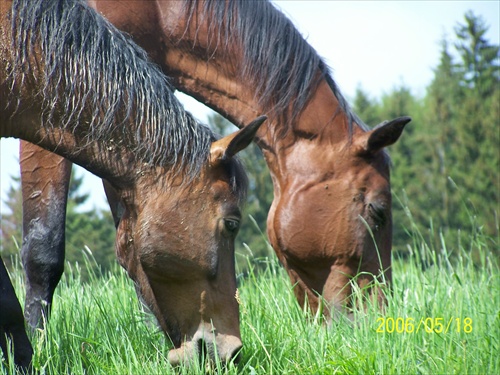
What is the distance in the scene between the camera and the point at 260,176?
23.7 m

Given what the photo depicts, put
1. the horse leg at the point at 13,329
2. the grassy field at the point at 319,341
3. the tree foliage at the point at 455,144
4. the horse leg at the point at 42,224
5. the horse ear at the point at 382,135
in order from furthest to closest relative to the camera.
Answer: the tree foliage at the point at 455,144 < the horse ear at the point at 382,135 < the horse leg at the point at 42,224 < the horse leg at the point at 13,329 < the grassy field at the point at 319,341

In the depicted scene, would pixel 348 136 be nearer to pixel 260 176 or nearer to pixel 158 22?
pixel 158 22

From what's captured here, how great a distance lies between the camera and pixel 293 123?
5.05 metres

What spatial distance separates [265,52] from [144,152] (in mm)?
1950

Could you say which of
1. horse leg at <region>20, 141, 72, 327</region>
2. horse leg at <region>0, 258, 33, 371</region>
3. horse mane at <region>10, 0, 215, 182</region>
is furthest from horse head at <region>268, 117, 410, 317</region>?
horse leg at <region>0, 258, 33, 371</region>

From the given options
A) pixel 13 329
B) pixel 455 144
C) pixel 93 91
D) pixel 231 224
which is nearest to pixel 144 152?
pixel 93 91

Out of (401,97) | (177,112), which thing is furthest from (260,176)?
(177,112)

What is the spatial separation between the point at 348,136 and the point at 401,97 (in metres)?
26.6

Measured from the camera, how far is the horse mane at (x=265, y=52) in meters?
5.02

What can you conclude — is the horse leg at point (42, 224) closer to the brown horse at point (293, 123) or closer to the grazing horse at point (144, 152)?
the grazing horse at point (144, 152)

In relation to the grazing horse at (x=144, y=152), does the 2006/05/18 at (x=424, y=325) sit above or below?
below

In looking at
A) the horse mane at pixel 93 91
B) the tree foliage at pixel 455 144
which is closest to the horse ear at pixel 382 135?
the horse mane at pixel 93 91

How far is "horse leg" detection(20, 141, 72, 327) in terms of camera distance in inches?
168

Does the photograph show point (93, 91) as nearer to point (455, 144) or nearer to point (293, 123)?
point (293, 123)
